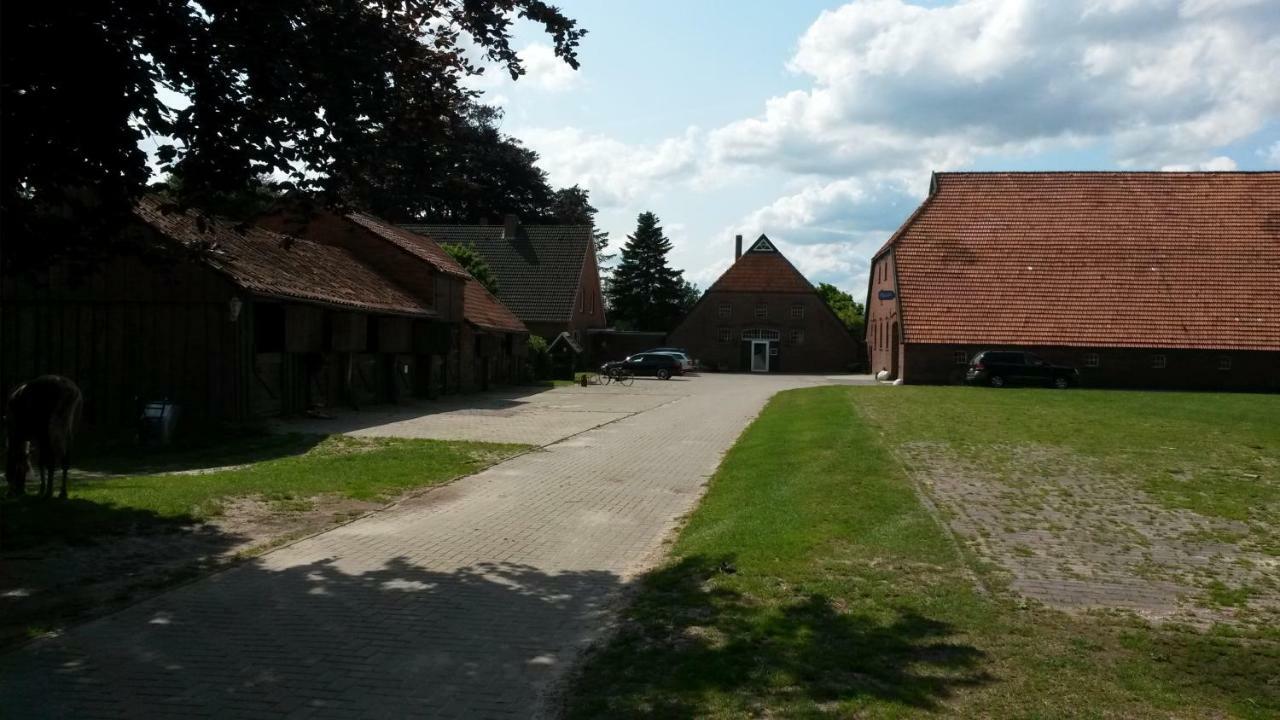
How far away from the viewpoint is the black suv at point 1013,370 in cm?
4012

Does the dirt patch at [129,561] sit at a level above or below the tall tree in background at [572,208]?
below

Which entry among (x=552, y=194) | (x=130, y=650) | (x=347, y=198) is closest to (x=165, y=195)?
(x=347, y=198)

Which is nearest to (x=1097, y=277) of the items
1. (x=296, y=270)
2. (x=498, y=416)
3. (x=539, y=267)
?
(x=539, y=267)

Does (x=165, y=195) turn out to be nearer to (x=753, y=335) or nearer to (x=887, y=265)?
(x=887, y=265)

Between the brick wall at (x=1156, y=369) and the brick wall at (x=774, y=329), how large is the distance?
2296 centimetres

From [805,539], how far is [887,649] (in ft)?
10.1

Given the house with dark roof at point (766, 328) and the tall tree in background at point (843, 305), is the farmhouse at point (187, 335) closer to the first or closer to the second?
the house with dark roof at point (766, 328)

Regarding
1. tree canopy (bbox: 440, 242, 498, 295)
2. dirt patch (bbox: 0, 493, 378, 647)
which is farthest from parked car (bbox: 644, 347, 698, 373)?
dirt patch (bbox: 0, 493, 378, 647)

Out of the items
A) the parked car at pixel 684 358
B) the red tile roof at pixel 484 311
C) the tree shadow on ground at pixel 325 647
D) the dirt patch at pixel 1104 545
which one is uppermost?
the red tile roof at pixel 484 311

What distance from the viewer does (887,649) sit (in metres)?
5.99

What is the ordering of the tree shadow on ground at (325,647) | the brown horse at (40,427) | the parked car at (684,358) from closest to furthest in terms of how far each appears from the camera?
the tree shadow on ground at (325,647) < the brown horse at (40,427) < the parked car at (684,358)

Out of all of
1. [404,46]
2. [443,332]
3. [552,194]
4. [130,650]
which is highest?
[552,194]

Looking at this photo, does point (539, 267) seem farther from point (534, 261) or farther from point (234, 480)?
Answer: point (234, 480)

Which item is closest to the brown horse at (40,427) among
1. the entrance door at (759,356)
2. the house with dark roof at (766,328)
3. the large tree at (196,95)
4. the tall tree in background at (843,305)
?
the large tree at (196,95)
